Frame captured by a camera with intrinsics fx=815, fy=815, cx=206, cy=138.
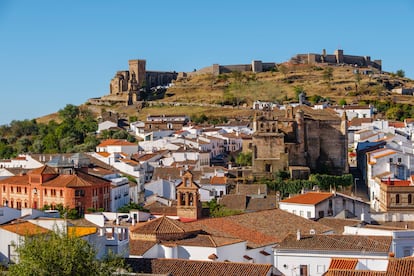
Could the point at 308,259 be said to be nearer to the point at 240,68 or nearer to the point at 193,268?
the point at 193,268

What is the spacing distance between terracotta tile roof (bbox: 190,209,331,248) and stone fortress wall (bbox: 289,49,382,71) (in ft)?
277

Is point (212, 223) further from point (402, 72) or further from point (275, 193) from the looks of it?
point (402, 72)

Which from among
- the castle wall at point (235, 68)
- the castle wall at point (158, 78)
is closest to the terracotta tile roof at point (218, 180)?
the castle wall at point (158, 78)

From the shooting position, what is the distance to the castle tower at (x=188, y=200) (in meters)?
31.0

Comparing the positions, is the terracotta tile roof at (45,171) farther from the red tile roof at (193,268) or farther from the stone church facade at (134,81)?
the stone church facade at (134,81)

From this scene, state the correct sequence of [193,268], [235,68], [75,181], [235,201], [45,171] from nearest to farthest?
[193,268]
[235,201]
[75,181]
[45,171]
[235,68]

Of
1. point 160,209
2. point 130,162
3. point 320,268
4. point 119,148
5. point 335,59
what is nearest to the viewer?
point 320,268

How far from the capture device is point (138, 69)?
10719 cm

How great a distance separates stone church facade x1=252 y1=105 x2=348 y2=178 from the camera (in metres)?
46.8

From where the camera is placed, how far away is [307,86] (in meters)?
95.9

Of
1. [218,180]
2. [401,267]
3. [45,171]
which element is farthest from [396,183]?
[401,267]

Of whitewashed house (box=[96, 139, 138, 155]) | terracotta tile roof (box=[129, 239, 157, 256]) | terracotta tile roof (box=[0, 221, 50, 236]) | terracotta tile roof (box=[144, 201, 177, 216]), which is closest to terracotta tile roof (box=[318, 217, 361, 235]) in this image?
terracotta tile roof (box=[144, 201, 177, 216])

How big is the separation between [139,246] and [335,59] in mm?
95496

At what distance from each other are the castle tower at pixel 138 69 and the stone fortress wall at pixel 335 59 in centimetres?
2090
